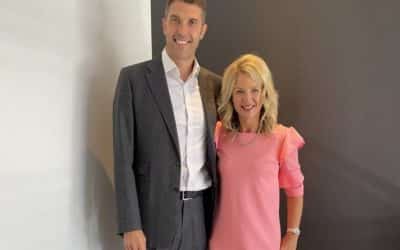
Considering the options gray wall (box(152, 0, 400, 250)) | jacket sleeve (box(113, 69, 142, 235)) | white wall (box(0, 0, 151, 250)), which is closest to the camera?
white wall (box(0, 0, 151, 250))

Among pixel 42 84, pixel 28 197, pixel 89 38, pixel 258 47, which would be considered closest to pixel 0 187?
pixel 28 197

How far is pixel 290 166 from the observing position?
167cm

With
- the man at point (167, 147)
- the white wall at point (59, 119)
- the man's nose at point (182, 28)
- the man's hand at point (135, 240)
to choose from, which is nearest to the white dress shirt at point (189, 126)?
the man at point (167, 147)

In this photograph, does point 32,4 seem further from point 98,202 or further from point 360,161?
point 360,161

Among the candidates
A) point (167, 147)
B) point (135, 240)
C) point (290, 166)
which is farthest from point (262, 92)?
point (135, 240)

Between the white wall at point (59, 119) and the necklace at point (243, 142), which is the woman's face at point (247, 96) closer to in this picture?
the necklace at point (243, 142)

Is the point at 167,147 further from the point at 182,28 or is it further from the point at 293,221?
the point at 293,221

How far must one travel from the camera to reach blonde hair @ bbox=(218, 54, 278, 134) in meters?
1.65

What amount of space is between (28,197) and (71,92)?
1.33ft

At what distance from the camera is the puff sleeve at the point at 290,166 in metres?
1.67

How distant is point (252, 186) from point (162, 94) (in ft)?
1.45

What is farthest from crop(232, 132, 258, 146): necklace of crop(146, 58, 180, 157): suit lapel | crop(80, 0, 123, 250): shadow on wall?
crop(80, 0, 123, 250): shadow on wall

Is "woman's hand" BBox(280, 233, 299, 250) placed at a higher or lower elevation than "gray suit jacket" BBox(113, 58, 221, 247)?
lower

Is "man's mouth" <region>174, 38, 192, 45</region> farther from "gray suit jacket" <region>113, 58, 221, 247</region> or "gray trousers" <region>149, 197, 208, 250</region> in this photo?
"gray trousers" <region>149, 197, 208, 250</region>
